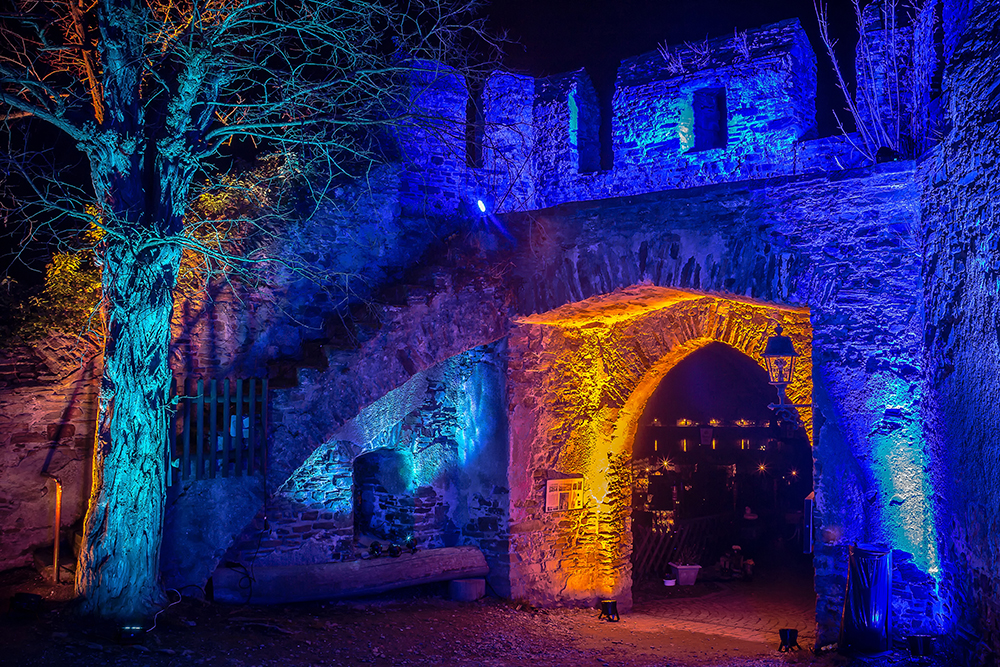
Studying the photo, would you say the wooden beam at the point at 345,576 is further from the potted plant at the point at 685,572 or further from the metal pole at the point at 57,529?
the potted plant at the point at 685,572

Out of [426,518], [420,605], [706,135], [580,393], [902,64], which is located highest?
[706,135]

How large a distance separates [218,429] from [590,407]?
3.85m

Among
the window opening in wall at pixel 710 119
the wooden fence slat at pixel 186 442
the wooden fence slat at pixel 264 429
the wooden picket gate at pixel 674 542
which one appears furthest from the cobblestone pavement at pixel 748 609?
the window opening in wall at pixel 710 119

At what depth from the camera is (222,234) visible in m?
7.14

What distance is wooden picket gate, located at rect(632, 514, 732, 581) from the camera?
1088 cm

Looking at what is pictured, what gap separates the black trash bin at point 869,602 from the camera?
545 centimetres

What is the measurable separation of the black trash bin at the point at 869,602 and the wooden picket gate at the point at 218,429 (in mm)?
4730

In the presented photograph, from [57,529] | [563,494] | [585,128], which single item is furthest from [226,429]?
[585,128]

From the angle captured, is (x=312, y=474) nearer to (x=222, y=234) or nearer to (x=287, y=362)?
(x=287, y=362)

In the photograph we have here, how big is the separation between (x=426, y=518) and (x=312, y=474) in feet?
4.41

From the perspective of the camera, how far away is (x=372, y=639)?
618 cm

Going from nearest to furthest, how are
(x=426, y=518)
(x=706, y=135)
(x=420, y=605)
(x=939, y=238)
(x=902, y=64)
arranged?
(x=939, y=238) < (x=902, y=64) < (x=420, y=605) < (x=426, y=518) < (x=706, y=135)

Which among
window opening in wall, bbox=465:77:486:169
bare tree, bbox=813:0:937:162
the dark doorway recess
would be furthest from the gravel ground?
window opening in wall, bbox=465:77:486:169

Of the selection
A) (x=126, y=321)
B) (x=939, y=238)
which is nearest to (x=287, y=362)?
(x=126, y=321)
